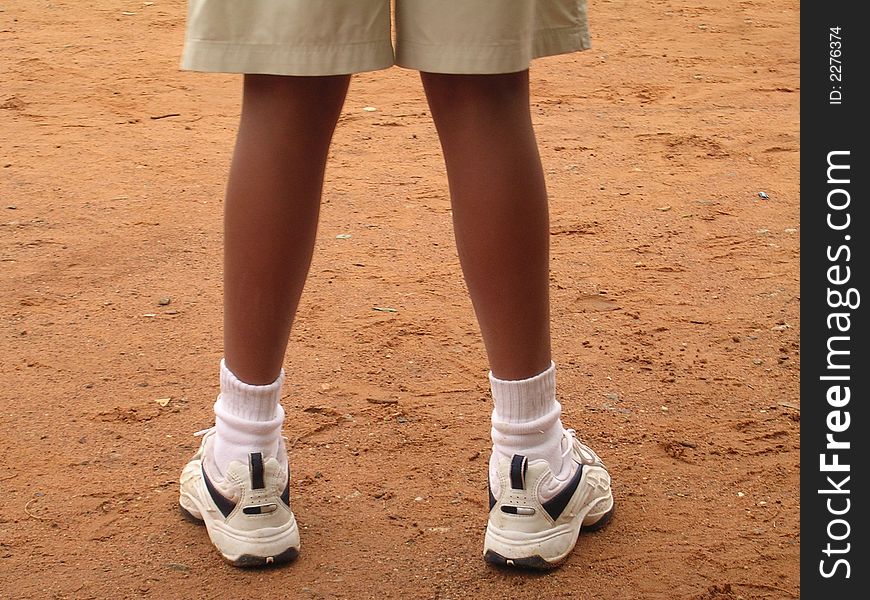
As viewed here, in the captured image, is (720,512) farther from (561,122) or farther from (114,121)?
(114,121)

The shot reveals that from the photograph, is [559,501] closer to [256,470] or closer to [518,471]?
[518,471]

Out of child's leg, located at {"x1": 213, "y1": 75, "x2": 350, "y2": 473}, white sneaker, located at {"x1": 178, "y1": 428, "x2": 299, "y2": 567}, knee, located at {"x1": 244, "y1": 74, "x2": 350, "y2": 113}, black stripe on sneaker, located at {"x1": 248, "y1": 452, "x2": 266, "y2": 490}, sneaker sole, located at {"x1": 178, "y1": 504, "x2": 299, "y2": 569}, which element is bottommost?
sneaker sole, located at {"x1": 178, "y1": 504, "x2": 299, "y2": 569}

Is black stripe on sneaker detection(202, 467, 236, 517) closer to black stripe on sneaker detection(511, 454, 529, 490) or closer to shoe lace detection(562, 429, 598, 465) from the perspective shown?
black stripe on sneaker detection(511, 454, 529, 490)

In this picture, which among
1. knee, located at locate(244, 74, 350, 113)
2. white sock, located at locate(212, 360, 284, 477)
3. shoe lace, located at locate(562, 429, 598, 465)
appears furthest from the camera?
shoe lace, located at locate(562, 429, 598, 465)

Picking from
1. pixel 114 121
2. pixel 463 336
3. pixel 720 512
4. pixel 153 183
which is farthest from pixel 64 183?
pixel 720 512

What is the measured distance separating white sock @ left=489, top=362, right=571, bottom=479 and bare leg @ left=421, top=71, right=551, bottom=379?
0.9 inches

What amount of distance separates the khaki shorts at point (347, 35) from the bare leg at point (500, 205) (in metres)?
0.10

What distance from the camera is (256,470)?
183 cm

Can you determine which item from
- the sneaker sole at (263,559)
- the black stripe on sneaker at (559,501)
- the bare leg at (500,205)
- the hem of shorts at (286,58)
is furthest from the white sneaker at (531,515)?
the hem of shorts at (286,58)

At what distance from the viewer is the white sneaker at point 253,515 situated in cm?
184

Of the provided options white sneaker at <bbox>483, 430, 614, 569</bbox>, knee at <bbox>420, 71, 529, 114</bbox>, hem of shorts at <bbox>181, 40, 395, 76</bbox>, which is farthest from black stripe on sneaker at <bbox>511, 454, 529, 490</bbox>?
hem of shorts at <bbox>181, 40, 395, 76</bbox>

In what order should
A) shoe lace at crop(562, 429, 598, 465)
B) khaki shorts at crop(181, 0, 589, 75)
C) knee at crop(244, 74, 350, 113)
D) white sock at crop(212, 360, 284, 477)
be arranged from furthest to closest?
shoe lace at crop(562, 429, 598, 465) → white sock at crop(212, 360, 284, 477) → knee at crop(244, 74, 350, 113) → khaki shorts at crop(181, 0, 589, 75)

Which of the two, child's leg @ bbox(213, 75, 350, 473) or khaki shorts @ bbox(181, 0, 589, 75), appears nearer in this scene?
khaki shorts @ bbox(181, 0, 589, 75)

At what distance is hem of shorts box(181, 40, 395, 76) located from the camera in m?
1.53
